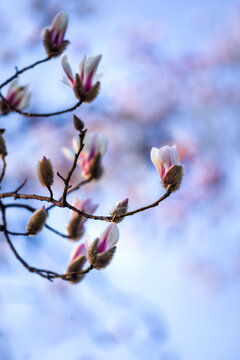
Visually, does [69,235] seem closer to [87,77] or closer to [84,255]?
[84,255]

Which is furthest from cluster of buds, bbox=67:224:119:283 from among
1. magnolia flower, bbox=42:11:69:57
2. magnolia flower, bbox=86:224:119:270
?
Answer: magnolia flower, bbox=42:11:69:57

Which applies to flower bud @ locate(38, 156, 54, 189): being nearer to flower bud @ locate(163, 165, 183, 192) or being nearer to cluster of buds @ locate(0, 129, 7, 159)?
cluster of buds @ locate(0, 129, 7, 159)

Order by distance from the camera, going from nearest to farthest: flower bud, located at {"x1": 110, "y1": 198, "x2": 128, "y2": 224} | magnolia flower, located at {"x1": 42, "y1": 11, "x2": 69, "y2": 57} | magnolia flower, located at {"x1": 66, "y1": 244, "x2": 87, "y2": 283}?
flower bud, located at {"x1": 110, "y1": 198, "x2": 128, "y2": 224}
magnolia flower, located at {"x1": 66, "y1": 244, "x2": 87, "y2": 283}
magnolia flower, located at {"x1": 42, "y1": 11, "x2": 69, "y2": 57}

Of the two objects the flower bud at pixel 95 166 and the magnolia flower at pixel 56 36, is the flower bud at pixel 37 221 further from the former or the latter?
the magnolia flower at pixel 56 36

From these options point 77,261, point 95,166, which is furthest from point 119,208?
point 95,166

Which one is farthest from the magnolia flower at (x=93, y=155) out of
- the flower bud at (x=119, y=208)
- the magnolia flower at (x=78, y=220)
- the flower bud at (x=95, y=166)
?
the flower bud at (x=119, y=208)

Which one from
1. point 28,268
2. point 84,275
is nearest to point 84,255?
point 84,275

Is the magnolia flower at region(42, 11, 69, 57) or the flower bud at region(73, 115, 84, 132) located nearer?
the flower bud at region(73, 115, 84, 132)
